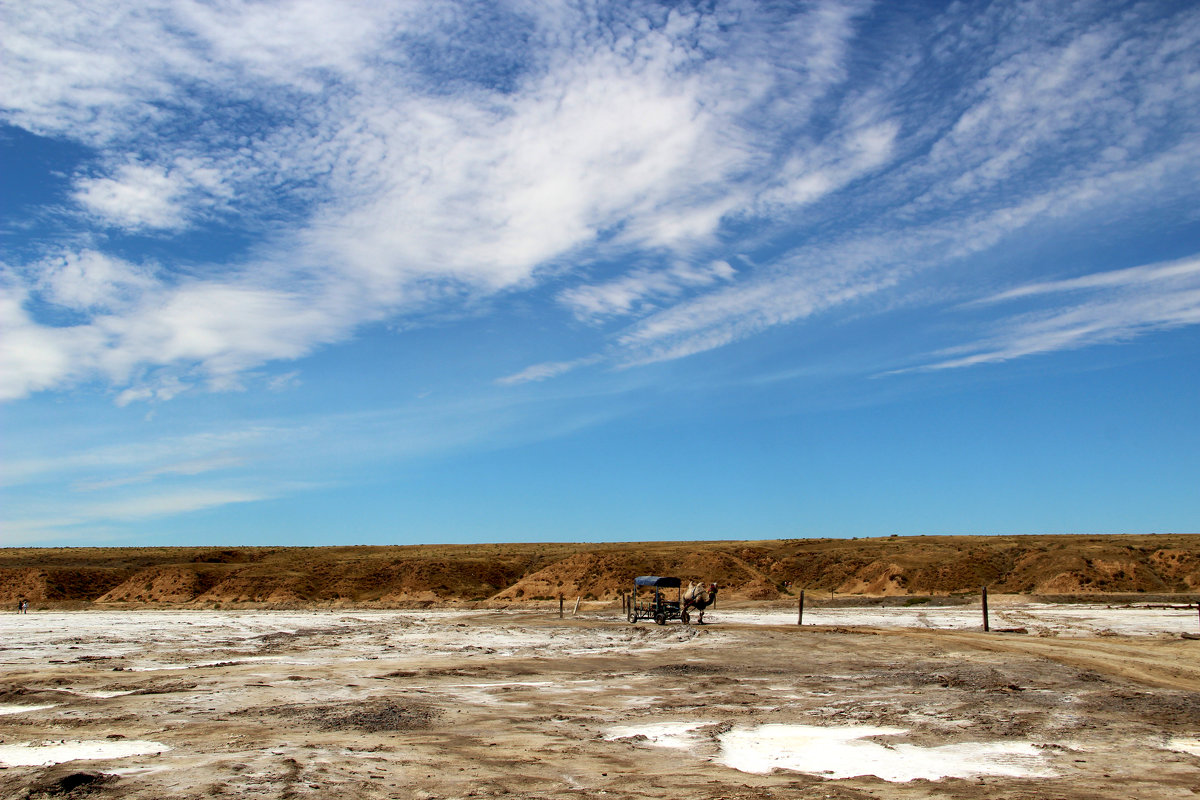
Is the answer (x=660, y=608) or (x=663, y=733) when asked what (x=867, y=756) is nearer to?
(x=663, y=733)

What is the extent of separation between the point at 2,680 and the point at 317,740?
12.0 meters

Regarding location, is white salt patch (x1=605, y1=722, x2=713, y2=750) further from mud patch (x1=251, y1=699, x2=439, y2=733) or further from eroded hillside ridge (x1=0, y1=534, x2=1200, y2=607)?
eroded hillside ridge (x1=0, y1=534, x2=1200, y2=607)

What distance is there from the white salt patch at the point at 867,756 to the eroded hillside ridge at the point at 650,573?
50.5 metres

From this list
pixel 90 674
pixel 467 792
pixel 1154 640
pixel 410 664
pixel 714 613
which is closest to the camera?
pixel 467 792

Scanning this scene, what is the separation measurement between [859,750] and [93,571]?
91378 millimetres

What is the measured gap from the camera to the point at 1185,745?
12.1 metres

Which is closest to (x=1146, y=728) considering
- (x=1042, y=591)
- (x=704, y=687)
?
(x=704, y=687)

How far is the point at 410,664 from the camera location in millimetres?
23938

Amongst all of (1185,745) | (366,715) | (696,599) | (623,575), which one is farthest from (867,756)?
(623,575)

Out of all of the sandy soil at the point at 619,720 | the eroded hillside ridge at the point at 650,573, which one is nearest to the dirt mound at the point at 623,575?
the eroded hillside ridge at the point at 650,573

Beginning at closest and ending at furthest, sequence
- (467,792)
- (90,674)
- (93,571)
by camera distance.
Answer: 1. (467,792)
2. (90,674)
3. (93,571)

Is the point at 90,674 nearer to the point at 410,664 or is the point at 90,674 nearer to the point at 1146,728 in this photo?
the point at 410,664

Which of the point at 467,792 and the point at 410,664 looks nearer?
the point at 467,792

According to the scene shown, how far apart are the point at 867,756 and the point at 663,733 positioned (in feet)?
10.6
